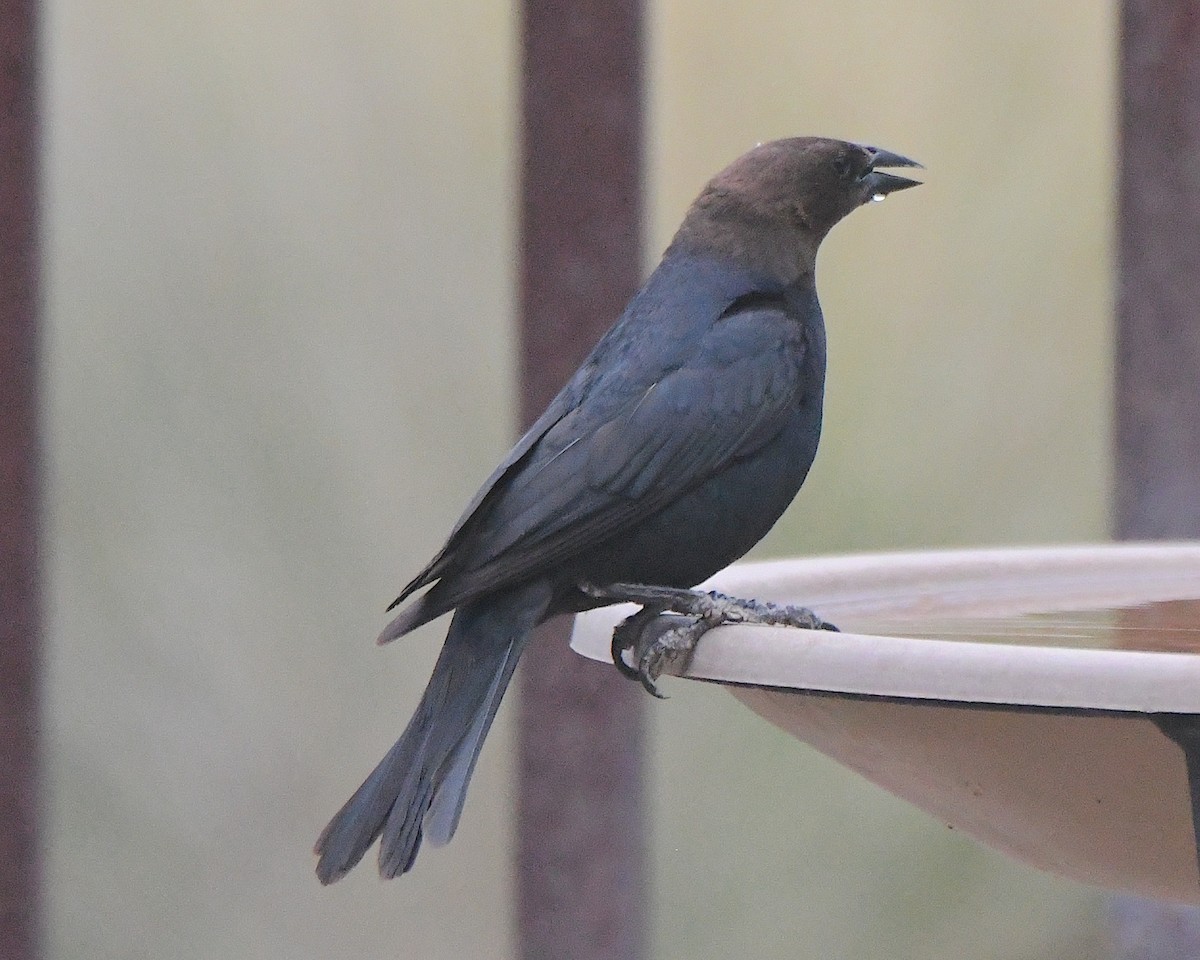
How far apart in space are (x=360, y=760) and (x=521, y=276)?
162 cm

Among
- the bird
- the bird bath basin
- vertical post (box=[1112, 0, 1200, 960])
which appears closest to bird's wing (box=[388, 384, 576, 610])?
the bird

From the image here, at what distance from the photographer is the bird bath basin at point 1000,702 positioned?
3.94 feet

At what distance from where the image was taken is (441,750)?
175cm

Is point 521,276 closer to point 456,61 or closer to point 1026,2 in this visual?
point 456,61

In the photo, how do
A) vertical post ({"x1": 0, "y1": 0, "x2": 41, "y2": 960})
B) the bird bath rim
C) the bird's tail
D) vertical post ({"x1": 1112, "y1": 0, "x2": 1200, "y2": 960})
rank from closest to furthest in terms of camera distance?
the bird bath rim
the bird's tail
vertical post ({"x1": 0, "y1": 0, "x2": 41, "y2": 960})
vertical post ({"x1": 1112, "y1": 0, "x2": 1200, "y2": 960})

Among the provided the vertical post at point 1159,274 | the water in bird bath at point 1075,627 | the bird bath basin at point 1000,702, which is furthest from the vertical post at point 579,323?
the vertical post at point 1159,274

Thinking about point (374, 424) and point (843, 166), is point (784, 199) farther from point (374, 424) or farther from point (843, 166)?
point (374, 424)

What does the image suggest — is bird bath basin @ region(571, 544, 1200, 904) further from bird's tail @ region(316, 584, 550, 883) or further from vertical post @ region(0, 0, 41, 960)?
vertical post @ region(0, 0, 41, 960)

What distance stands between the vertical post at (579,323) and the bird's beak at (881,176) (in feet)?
1.30

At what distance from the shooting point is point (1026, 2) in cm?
397

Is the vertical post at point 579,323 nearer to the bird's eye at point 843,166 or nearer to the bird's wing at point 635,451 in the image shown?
the bird's wing at point 635,451

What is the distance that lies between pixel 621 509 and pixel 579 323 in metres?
0.38

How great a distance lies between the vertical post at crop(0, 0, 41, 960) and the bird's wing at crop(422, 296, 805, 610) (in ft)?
1.93

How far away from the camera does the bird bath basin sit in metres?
1.20
